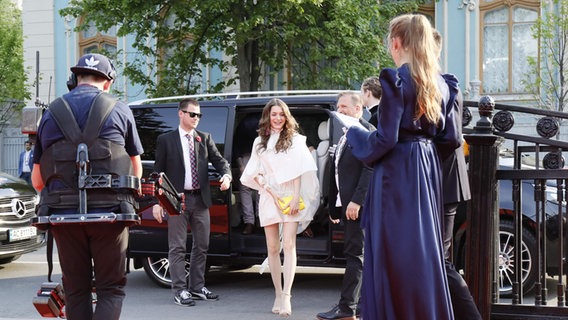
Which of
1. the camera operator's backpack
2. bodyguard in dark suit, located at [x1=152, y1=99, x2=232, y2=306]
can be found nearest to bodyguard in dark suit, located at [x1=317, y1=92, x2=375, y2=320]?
bodyguard in dark suit, located at [x1=152, y1=99, x2=232, y2=306]

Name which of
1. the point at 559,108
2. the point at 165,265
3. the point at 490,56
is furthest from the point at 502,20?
the point at 165,265

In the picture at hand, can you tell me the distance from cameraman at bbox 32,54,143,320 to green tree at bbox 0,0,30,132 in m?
23.8

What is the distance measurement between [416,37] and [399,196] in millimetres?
891

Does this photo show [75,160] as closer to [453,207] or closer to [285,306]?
[453,207]

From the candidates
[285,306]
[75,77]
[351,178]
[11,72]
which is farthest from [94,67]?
[11,72]

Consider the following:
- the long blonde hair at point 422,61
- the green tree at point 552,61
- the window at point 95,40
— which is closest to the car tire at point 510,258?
the long blonde hair at point 422,61

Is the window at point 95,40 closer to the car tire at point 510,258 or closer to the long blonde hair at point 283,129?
the long blonde hair at point 283,129

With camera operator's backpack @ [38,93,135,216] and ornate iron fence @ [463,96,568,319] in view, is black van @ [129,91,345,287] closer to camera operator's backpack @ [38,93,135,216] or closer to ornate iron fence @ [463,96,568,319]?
ornate iron fence @ [463,96,568,319]

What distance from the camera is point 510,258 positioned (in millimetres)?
8156

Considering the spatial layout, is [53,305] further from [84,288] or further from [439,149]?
[439,149]

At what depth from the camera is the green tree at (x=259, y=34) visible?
19.7m

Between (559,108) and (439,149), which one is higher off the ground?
(559,108)

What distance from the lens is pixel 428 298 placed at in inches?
184

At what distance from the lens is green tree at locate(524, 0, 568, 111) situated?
20.8m
